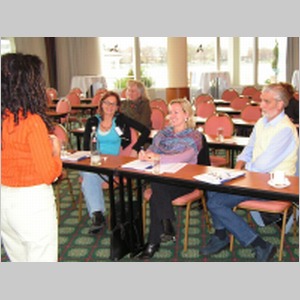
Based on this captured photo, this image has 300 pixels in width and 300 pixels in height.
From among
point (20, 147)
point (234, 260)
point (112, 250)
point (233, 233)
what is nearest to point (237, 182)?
point (233, 233)

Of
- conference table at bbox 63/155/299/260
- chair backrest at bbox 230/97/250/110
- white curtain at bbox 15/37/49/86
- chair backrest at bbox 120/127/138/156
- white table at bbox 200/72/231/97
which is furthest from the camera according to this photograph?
white table at bbox 200/72/231/97

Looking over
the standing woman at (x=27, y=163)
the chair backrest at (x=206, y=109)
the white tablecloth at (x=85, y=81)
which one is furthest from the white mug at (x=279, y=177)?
the white tablecloth at (x=85, y=81)

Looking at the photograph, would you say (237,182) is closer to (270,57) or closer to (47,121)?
(47,121)

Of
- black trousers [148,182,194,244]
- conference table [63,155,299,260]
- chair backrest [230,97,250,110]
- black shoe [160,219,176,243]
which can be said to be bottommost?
black shoe [160,219,176,243]

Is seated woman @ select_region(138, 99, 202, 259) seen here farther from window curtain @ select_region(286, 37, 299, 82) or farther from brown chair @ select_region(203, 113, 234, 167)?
window curtain @ select_region(286, 37, 299, 82)

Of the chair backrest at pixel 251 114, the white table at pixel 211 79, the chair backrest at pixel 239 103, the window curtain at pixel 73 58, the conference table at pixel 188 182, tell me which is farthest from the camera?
the window curtain at pixel 73 58

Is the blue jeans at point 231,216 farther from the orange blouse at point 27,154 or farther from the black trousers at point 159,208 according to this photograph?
the orange blouse at point 27,154

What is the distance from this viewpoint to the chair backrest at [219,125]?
4602 millimetres

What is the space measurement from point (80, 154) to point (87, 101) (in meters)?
5.76

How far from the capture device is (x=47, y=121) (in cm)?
195

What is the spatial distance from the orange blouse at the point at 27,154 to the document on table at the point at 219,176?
1.10 metres

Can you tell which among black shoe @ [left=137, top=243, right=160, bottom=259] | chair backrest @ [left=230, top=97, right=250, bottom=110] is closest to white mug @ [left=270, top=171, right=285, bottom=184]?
black shoe @ [left=137, top=243, right=160, bottom=259]

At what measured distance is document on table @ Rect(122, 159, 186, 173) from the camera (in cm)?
302

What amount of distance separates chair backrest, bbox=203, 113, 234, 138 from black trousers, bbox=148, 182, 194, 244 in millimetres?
1577
